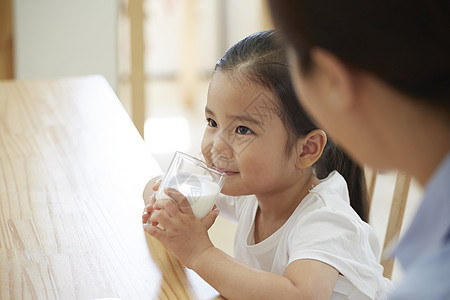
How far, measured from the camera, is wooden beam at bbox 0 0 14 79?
269 centimetres

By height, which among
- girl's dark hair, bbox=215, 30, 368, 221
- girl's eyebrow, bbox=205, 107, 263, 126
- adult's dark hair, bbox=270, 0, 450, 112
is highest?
adult's dark hair, bbox=270, 0, 450, 112

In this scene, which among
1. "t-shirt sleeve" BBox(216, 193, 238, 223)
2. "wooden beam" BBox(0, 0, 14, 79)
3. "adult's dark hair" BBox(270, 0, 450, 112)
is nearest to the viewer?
"adult's dark hair" BBox(270, 0, 450, 112)

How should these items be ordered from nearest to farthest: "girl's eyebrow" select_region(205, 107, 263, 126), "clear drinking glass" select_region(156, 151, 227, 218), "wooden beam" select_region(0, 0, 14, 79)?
"clear drinking glass" select_region(156, 151, 227, 218) < "girl's eyebrow" select_region(205, 107, 263, 126) < "wooden beam" select_region(0, 0, 14, 79)

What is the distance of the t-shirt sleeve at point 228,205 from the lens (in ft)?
4.07

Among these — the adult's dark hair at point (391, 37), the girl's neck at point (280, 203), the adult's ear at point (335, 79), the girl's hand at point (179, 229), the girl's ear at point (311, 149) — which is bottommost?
the girl's neck at point (280, 203)

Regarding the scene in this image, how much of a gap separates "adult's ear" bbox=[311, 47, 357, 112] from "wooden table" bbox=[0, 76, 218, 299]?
346mm

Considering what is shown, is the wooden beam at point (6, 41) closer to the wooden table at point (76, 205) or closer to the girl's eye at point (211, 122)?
the wooden table at point (76, 205)

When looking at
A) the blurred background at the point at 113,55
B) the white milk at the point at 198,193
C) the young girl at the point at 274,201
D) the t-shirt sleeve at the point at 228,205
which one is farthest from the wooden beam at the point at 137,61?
the white milk at the point at 198,193

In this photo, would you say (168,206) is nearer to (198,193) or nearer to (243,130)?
(198,193)

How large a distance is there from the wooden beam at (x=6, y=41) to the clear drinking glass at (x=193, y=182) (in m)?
2.03

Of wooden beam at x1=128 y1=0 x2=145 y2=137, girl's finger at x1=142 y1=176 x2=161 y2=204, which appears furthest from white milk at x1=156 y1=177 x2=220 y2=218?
wooden beam at x1=128 y1=0 x2=145 y2=137

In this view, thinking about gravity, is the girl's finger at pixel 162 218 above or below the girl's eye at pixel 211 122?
below

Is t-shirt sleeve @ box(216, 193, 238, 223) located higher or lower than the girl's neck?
lower

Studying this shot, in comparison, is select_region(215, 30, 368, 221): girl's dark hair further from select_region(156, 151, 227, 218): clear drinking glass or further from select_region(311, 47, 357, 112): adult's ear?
select_region(311, 47, 357, 112): adult's ear
